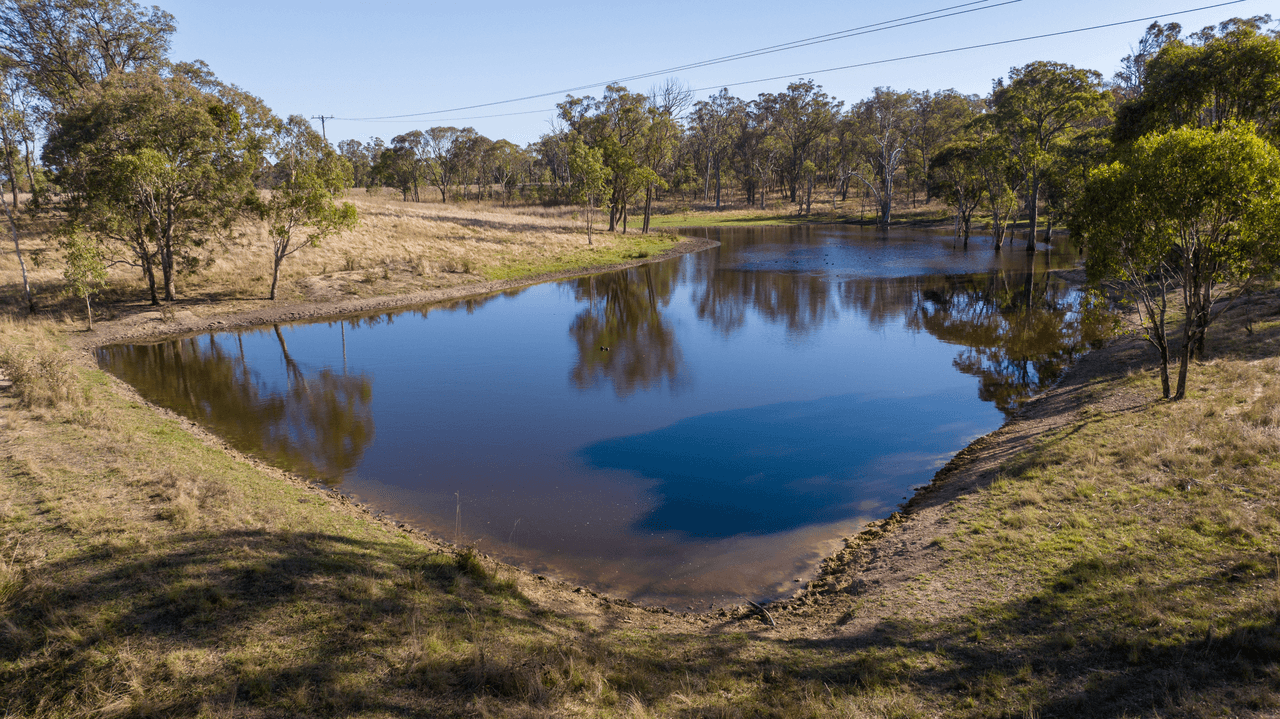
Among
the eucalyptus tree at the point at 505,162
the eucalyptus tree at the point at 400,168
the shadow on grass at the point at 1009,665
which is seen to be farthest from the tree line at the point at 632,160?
the eucalyptus tree at the point at 505,162

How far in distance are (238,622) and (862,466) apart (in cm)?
1192

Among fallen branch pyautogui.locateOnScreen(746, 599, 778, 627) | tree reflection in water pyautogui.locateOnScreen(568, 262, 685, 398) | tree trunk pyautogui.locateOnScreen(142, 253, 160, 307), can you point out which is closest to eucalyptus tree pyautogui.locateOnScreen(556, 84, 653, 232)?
tree reflection in water pyautogui.locateOnScreen(568, 262, 685, 398)

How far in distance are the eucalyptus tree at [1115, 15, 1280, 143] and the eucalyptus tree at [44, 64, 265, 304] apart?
40.2 meters

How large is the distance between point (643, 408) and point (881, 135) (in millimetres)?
92127

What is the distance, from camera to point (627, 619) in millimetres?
8656

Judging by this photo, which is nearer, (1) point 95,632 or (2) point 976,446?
(1) point 95,632

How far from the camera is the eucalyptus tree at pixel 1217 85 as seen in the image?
958 inches

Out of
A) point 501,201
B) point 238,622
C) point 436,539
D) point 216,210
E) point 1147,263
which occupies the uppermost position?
point 501,201

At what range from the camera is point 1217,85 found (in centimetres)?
2597

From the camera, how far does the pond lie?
11703 millimetres

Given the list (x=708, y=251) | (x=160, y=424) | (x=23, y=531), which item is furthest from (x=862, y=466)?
(x=708, y=251)

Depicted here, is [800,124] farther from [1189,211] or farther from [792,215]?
[1189,211]

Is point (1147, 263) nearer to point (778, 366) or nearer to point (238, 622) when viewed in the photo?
point (778, 366)

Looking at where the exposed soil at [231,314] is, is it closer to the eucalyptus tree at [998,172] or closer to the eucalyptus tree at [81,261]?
the eucalyptus tree at [81,261]
